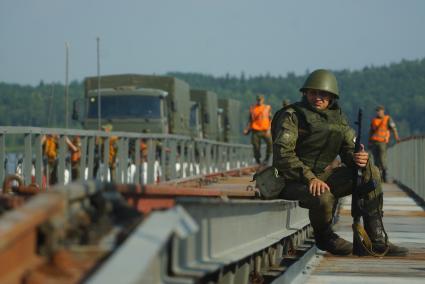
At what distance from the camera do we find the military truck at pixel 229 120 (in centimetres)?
5906

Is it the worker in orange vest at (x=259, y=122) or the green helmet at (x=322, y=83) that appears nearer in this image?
the green helmet at (x=322, y=83)

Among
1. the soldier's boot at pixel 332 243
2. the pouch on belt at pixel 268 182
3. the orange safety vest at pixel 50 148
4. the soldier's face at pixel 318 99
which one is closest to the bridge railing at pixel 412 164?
the orange safety vest at pixel 50 148

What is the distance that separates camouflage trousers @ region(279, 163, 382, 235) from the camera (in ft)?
37.2

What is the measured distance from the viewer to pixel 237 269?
28.1 ft

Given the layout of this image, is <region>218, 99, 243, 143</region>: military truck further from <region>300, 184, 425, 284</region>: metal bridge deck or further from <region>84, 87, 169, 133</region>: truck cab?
<region>300, 184, 425, 284</region>: metal bridge deck

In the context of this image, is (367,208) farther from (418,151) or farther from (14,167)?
(418,151)

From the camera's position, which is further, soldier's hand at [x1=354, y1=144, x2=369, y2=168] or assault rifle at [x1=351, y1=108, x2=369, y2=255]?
assault rifle at [x1=351, y1=108, x2=369, y2=255]

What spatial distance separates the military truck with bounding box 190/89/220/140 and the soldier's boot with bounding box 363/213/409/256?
1418 inches

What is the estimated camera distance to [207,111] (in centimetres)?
5022

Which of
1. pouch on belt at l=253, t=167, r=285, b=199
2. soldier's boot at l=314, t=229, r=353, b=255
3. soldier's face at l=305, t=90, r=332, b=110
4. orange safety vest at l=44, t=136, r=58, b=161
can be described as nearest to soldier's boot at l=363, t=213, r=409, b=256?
soldier's boot at l=314, t=229, r=353, b=255

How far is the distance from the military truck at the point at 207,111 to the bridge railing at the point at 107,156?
9.21 meters

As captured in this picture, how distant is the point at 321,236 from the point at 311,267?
584 millimetres

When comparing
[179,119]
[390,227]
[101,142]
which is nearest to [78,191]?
[390,227]

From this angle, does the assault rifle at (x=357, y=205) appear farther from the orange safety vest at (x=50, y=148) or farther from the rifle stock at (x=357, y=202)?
the orange safety vest at (x=50, y=148)
